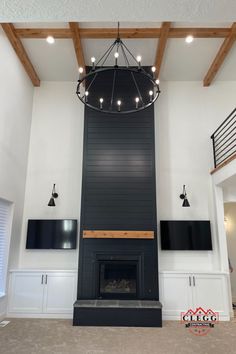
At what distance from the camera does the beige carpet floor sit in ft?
12.0

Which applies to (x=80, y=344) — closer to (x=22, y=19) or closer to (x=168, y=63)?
(x=22, y=19)


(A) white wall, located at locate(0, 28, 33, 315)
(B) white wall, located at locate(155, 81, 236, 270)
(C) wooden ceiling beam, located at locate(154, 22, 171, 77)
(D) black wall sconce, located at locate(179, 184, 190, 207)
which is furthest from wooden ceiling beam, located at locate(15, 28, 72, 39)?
(D) black wall sconce, located at locate(179, 184, 190, 207)

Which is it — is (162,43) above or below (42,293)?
above

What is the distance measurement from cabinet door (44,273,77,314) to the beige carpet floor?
0.39m

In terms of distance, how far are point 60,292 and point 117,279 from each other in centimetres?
121

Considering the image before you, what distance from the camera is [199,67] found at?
6109 millimetres

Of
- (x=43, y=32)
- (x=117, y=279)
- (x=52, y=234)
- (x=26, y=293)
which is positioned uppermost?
(x=43, y=32)

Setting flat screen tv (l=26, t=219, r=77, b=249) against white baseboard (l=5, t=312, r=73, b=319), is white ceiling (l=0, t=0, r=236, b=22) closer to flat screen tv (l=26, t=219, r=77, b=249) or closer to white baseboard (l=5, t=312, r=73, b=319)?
flat screen tv (l=26, t=219, r=77, b=249)

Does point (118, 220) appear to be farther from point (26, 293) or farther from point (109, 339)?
point (26, 293)

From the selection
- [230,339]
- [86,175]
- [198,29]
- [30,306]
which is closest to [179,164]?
[86,175]

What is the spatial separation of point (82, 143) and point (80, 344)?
419cm

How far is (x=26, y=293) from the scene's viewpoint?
17.1ft

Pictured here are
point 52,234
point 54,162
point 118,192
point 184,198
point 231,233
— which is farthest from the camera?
point 231,233

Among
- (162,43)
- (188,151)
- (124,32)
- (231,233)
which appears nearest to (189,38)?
(162,43)
